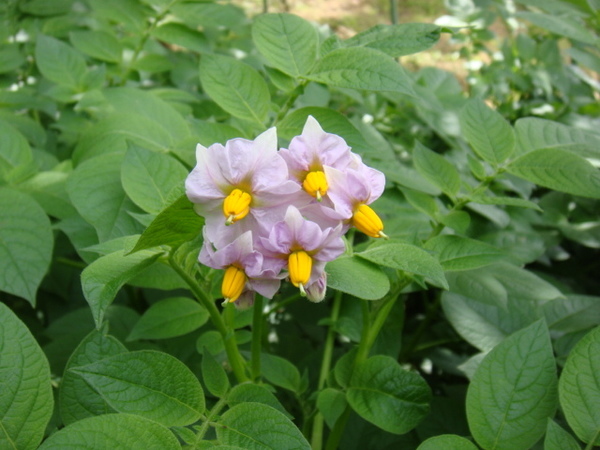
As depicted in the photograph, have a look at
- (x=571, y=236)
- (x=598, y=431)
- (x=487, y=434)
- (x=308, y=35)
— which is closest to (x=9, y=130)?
(x=308, y=35)

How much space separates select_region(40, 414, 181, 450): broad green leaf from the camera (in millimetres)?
593

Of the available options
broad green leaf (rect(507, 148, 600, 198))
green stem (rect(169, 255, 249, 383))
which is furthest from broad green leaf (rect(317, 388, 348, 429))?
broad green leaf (rect(507, 148, 600, 198))

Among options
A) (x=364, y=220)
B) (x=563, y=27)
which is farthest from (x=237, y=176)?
(x=563, y=27)

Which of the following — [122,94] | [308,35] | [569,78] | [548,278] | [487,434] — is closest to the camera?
[487,434]

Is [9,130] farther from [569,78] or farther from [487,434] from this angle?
[569,78]

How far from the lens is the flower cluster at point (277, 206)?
2.05 feet

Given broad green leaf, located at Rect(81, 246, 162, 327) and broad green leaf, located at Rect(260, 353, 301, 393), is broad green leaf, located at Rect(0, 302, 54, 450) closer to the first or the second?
broad green leaf, located at Rect(81, 246, 162, 327)

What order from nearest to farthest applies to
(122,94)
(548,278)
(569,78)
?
(122,94) < (548,278) < (569,78)

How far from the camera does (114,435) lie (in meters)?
0.60

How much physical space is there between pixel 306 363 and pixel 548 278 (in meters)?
0.58

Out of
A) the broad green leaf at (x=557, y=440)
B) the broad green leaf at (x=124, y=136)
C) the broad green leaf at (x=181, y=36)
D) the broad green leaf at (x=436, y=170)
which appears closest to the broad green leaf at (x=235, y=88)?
the broad green leaf at (x=124, y=136)

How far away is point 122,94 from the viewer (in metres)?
1.15

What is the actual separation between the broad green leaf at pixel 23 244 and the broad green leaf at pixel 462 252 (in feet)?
1.89

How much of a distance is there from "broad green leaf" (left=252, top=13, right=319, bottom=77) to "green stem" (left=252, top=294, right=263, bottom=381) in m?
0.38
